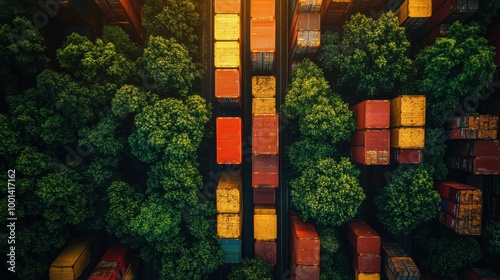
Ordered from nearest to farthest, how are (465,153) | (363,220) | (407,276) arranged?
(407,276) → (465,153) → (363,220)

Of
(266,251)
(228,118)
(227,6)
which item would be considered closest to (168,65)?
(228,118)

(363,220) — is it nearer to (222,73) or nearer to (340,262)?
(340,262)

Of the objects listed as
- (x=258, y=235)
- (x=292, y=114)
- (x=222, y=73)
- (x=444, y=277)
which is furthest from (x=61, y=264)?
(x=444, y=277)

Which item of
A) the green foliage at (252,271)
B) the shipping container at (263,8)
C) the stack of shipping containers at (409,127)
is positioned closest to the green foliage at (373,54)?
the stack of shipping containers at (409,127)

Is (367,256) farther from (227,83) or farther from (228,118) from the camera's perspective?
(227,83)

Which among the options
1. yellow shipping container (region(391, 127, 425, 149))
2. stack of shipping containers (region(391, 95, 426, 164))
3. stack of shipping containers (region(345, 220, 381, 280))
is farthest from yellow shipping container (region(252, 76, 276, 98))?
stack of shipping containers (region(345, 220, 381, 280))

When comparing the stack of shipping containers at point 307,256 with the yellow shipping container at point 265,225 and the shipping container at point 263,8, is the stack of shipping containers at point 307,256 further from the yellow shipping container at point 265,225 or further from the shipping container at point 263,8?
the shipping container at point 263,8
